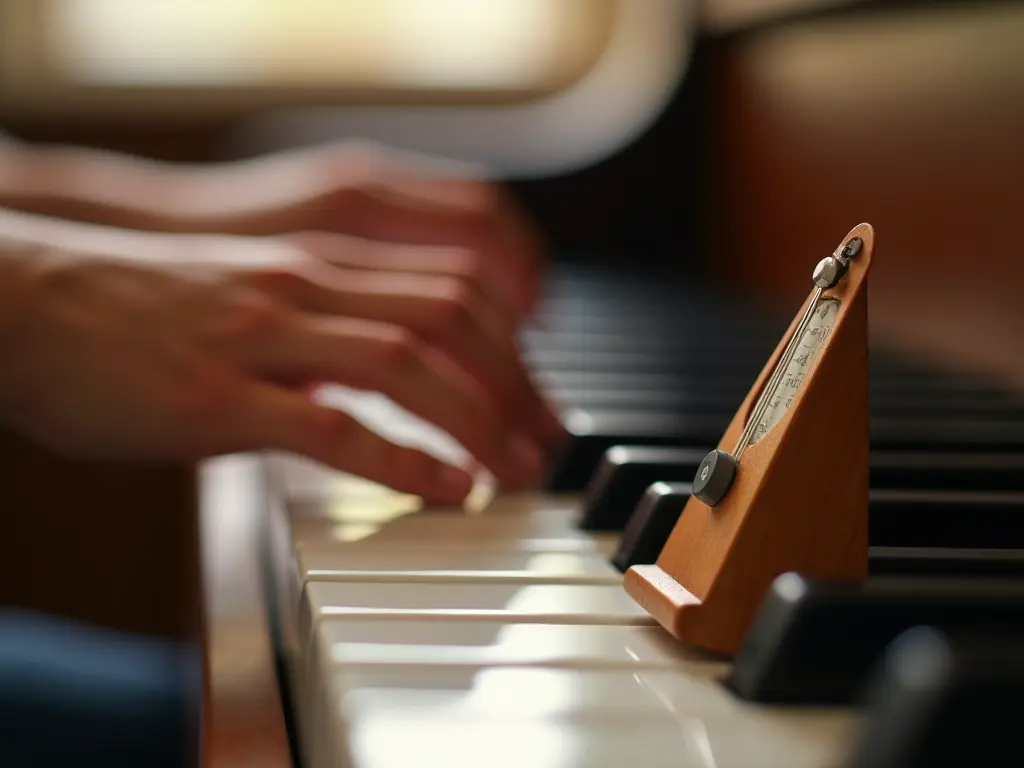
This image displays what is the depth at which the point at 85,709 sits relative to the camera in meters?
1.23

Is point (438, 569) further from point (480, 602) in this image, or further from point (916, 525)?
point (916, 525)

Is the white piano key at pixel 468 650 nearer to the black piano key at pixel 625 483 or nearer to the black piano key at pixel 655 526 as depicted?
the black piano key at pixel 655 526

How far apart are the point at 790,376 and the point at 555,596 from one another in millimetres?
142

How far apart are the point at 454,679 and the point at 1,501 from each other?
1934 mm

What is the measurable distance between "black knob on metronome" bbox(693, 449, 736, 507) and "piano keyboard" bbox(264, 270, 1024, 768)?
56 millimetres

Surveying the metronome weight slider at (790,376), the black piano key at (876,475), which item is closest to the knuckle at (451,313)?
the black piano key at (876,475)

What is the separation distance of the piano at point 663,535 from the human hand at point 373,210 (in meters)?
0.11

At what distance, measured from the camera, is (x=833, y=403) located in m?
0.52

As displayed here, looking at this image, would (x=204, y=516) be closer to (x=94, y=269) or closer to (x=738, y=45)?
(x=94, y=269)

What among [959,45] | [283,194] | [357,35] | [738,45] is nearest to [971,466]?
[959,45]

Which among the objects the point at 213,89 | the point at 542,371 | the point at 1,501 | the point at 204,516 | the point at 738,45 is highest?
the point at 738,45

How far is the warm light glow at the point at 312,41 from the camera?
3.10 meters

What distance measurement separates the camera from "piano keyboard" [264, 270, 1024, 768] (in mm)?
418

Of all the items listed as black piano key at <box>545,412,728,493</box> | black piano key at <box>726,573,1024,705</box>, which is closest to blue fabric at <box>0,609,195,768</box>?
black piano key at <box>545,412,728,493</box>
